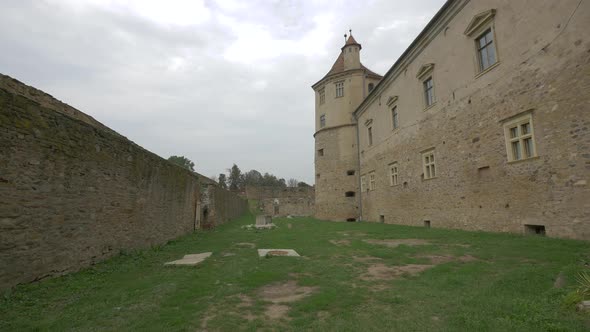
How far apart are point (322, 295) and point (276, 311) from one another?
2.57 ft

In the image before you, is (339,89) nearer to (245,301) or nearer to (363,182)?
(363,182)

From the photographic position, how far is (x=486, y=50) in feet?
37.4

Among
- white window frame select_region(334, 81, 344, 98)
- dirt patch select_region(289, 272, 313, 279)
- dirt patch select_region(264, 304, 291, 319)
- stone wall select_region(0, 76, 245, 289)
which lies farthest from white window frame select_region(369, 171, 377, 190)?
dirt patch select_region(264, 304, 291, 319)

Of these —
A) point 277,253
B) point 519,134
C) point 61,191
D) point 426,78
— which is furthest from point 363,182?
point 61,191

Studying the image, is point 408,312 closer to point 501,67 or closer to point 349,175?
point 501,67

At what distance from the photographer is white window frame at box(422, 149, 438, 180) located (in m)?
14.8

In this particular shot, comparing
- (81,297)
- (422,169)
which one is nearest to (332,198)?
(422,169)

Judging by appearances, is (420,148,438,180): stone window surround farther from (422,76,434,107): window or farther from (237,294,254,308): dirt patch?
(237,294,254,308): dirt patch

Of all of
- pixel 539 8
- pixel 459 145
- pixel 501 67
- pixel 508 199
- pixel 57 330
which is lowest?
pixel 57 330

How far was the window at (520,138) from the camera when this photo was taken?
31.0 feet

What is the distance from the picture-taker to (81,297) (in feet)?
15.3

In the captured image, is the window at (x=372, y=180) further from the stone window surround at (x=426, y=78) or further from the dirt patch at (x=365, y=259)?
the dirt patch at (x=365, y=259)

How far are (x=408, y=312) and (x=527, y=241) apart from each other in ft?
21.6

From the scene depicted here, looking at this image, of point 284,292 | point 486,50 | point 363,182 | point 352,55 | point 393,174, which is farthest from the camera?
point 352,55
